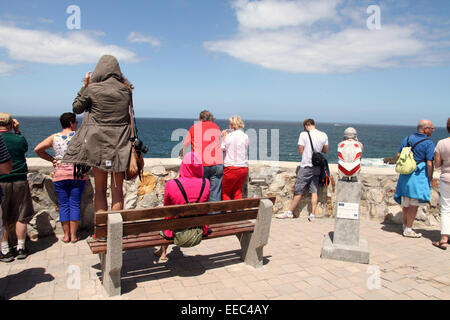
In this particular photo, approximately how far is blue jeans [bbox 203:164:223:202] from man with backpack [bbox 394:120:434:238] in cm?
256

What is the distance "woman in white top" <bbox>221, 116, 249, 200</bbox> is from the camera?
17.1 ft

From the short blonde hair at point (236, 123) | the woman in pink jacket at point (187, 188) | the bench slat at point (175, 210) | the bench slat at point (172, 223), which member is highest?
the short blonde hair at point (236, 123)

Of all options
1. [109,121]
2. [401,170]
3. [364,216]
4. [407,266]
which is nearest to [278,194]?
[364,216]

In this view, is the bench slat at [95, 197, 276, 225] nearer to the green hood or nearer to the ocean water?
the ocean water

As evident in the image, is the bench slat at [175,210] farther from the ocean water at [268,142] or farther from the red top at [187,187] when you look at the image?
the ocean water at [268,142]

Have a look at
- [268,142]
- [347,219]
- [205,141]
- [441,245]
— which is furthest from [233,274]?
[268,142]

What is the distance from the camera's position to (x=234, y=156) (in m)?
5.22

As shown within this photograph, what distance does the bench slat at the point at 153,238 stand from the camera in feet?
10.0

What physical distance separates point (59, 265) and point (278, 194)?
11.5 feet

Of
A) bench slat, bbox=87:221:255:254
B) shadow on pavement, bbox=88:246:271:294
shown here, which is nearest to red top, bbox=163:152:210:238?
bench slat, bbox=87:221:255:254

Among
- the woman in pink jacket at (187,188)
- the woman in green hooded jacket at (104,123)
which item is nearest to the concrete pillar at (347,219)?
the woman in pink jacket at (187,188)

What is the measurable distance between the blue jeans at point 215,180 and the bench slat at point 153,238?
1100mm

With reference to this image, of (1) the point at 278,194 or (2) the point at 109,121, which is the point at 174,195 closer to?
(2) the point at 109,121

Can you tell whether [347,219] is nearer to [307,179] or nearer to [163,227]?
[307,179]
